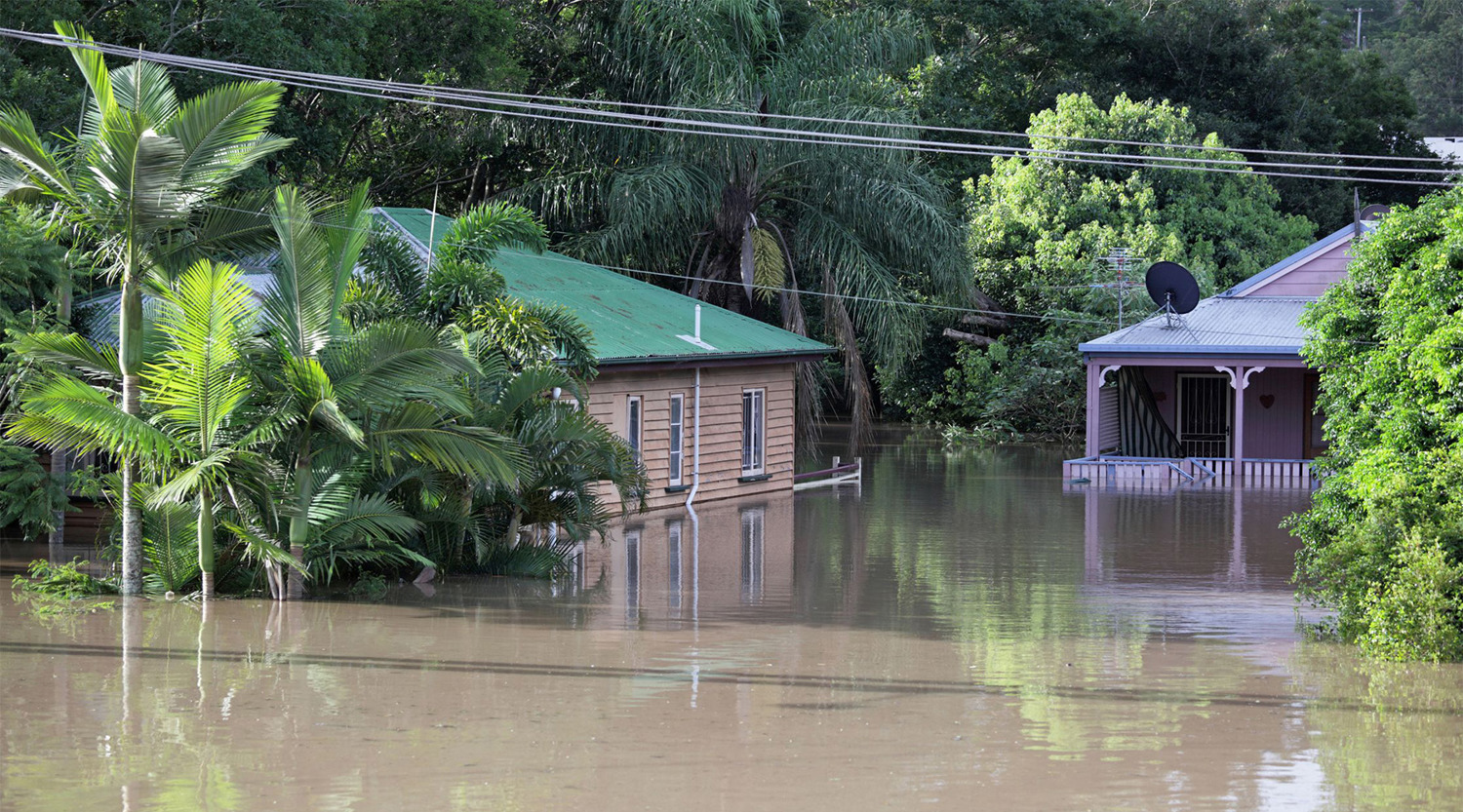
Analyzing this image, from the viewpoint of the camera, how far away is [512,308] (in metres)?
16.7

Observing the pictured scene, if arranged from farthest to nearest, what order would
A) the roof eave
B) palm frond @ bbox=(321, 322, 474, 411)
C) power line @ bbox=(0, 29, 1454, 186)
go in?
the roof eave < power line @ bbox=(0, 29, 1454, 186) < palm frond @ bbox=(321, 322, 474, 411)

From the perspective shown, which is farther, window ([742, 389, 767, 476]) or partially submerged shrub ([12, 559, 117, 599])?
window ([742, 389, 767, 476])

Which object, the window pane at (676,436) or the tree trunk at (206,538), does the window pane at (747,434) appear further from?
the tree trunk at (206,538)

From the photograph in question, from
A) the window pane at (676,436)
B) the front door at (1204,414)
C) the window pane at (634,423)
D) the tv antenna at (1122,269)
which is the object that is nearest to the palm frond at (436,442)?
the window pane at (634,423)

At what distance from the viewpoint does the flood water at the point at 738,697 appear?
8.89 metres

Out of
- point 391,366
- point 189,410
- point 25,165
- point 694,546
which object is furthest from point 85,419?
point 694,546

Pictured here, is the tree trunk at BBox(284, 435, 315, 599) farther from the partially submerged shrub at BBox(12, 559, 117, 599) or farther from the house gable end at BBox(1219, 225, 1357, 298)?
the house gable end at BBox(1219, 225, 1357, 298)

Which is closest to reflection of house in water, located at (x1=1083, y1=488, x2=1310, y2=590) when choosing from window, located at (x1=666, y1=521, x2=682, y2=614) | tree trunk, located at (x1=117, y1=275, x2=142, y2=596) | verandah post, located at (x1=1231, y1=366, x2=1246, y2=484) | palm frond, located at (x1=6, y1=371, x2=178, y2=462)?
verandah post, located at (x1=1231, y1=366, x2=1246, y2=484)

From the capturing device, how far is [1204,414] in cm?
3409

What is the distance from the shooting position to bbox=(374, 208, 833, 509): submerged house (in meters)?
23.1

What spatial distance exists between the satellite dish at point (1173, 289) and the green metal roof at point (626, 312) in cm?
733

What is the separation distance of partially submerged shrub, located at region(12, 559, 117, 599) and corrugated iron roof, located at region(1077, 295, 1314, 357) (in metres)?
19.3

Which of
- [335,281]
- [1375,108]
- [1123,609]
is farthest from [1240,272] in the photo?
[335,281]

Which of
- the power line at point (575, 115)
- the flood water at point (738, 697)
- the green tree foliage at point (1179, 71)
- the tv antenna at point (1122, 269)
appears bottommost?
the flood water at point (738, 697)
